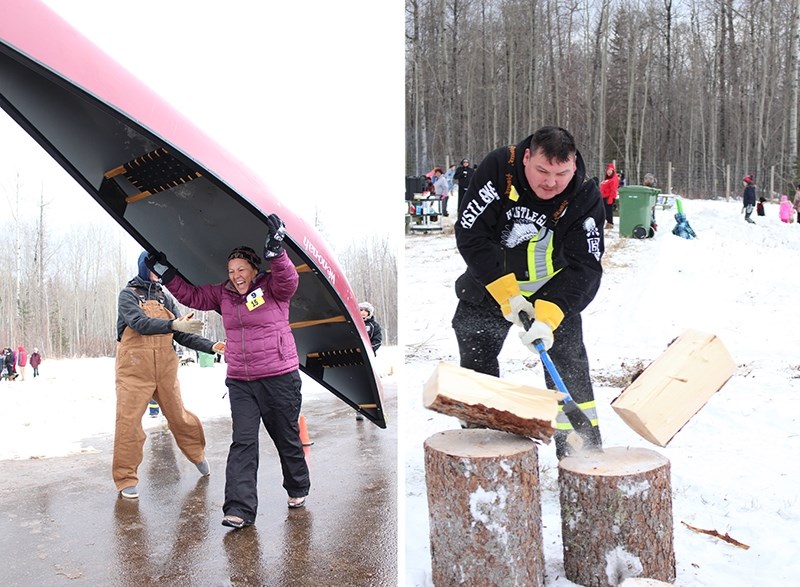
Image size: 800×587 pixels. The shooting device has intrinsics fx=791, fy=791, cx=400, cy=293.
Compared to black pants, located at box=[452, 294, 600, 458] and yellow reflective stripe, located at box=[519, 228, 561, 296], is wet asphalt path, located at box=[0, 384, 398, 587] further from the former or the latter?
yellow reflective stripe, located at box=[519, 228, 561, 296]

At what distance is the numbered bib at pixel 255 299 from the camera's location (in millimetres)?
2969

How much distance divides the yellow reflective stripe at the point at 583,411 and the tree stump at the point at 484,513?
567 millimetres

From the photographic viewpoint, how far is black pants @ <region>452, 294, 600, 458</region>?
3004 mm

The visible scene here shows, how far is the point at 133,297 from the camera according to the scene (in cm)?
350

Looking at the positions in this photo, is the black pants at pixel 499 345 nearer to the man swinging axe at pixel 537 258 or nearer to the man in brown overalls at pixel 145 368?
the man swinging axe at pixel 537 258

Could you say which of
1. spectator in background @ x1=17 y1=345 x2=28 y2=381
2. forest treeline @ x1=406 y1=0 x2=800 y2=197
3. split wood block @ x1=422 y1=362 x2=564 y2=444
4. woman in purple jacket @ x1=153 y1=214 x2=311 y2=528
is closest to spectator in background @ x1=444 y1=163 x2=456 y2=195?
forest treeline @ x1=406 y1=0 x2=800 y2=197

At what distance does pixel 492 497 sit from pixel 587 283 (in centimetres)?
98

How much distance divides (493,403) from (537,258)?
90 centimetres

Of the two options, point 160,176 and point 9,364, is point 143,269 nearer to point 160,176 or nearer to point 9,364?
point 160,176

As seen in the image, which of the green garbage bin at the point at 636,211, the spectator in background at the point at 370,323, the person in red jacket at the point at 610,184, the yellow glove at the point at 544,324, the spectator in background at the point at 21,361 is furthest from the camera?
the spectator in background at the point at 21,361

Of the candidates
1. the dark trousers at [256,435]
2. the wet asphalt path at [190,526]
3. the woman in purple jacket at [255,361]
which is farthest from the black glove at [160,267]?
the wet asphalt path at [190,526]

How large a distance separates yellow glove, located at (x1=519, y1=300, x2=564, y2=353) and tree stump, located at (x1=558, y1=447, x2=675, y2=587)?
50 cm

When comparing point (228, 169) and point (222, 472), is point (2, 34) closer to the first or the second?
point (228, 169)

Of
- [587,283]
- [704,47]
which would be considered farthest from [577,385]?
[704,47]
